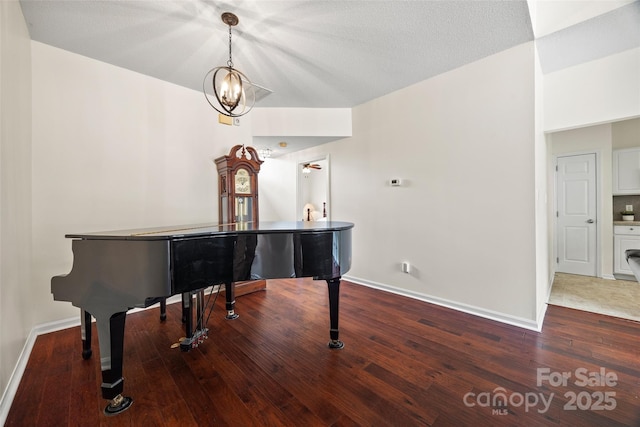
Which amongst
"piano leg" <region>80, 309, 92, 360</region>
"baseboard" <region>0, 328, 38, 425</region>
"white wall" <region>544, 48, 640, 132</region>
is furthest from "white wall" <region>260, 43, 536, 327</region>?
"baseboard" <region>0, 328, 38, 425</region>

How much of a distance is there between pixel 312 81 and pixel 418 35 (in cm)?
123

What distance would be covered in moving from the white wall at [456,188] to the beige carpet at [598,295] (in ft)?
3.45

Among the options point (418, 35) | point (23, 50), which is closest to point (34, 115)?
point (23, 50)

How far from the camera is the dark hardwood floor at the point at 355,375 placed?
1323mm

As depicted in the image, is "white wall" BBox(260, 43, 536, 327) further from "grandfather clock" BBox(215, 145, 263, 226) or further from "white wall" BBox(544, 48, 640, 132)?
"grandfather clock" BBox(215, 145, 263, 226)

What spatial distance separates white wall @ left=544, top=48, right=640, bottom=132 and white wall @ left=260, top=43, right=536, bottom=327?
26.1 inches

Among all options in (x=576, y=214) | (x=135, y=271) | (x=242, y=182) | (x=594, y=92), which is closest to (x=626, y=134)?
(x=576, y=214)

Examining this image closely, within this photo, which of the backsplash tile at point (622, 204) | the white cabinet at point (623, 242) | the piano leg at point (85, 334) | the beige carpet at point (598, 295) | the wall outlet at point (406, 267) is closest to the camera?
the piano leg at point (85, 334)

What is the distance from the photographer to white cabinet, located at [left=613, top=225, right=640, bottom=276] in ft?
11.5

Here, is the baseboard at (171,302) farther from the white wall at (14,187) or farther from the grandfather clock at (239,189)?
the grandfather clock at (239,189)

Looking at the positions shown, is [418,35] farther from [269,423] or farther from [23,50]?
[23,50]

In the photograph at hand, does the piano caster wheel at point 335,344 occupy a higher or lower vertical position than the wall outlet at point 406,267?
lower

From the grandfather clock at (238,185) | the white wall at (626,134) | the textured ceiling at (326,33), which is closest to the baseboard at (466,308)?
the grandfather clock at (238,185)

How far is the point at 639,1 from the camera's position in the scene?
174cm
